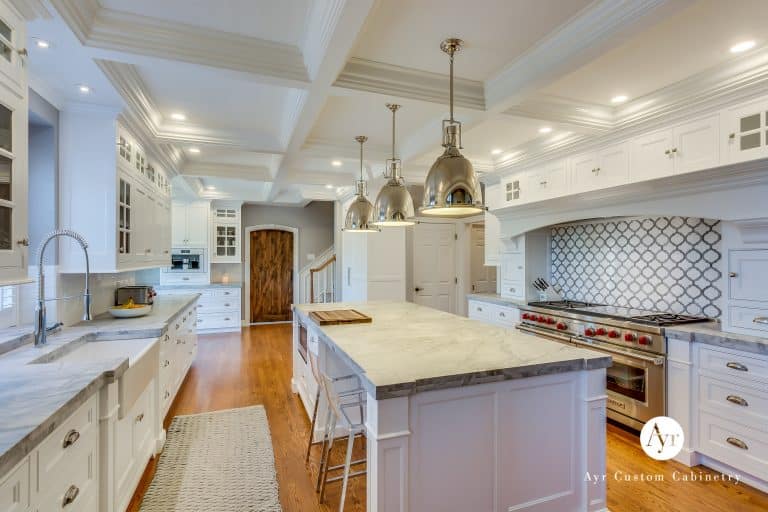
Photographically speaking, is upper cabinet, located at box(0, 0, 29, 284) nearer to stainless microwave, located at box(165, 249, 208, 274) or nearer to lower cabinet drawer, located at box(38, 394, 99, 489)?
lower cabinet drawer, located at box(38, 394, 99, 489)

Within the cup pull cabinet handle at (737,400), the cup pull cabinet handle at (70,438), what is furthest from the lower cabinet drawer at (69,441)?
the cup pull cabinet handle at (737,400)

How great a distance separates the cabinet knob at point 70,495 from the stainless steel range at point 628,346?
330cm

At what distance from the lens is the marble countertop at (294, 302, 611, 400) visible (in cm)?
161

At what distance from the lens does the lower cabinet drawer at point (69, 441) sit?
127cm

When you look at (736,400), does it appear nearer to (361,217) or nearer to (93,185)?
(361,217)

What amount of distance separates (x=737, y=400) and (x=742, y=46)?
6.54 ft

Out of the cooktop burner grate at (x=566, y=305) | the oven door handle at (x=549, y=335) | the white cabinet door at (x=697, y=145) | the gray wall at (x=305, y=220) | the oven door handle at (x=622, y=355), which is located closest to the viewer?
the white cabinet door at (x=697, y=145)

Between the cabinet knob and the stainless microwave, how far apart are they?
234 inches

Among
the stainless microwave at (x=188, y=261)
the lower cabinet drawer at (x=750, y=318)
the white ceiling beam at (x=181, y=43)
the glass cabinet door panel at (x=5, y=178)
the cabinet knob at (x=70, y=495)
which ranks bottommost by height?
the cabinet knob at (x=70, y=495)

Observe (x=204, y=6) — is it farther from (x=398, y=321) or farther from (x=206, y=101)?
(x=398, y=321)

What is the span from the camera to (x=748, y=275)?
2361 mm

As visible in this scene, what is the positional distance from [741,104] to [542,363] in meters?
2.03

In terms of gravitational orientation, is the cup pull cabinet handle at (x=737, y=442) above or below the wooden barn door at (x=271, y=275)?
below

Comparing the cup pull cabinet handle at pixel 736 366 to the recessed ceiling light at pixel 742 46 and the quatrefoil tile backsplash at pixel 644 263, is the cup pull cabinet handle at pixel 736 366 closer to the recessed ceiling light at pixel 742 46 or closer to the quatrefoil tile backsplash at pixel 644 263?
the quatrefoil tile backsplash at pixel 644 263
